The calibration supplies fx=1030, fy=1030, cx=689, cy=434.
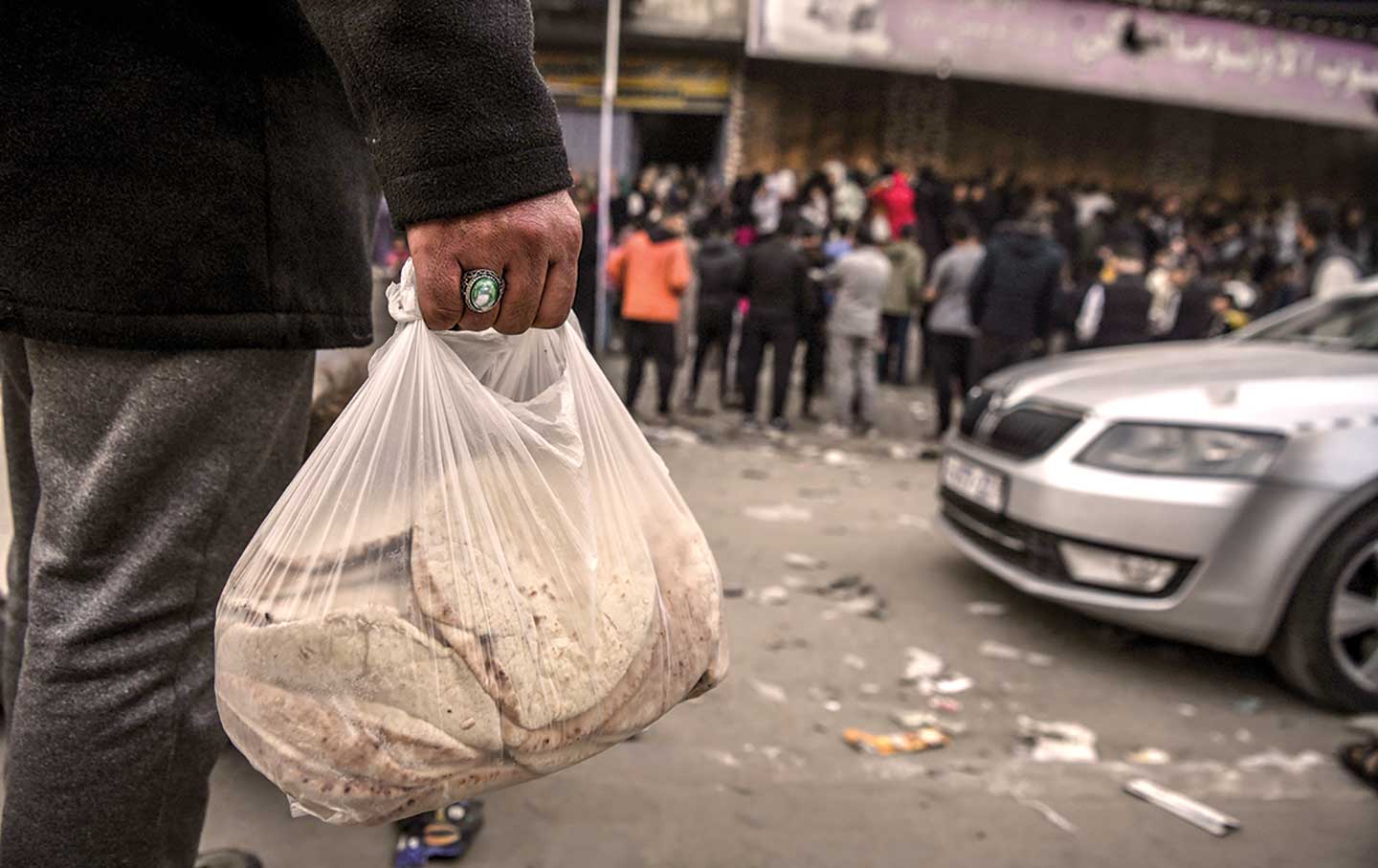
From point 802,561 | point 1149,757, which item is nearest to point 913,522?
point 802,561

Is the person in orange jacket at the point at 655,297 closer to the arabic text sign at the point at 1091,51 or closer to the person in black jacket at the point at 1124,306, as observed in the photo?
the person in black jacket at the point at 1124,306

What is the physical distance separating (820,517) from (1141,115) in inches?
595

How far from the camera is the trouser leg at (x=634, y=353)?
8797 millimetres

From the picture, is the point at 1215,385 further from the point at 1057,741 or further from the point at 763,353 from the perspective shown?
the point at 763,353

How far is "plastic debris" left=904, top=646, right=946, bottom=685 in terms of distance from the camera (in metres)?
Result: 3.49

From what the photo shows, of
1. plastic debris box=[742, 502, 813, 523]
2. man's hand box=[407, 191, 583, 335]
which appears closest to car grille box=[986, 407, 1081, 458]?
plastic debris box=[742, 502, 813, 523]

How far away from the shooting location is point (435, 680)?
1178 millimetres

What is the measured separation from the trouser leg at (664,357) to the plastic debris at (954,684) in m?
5.55

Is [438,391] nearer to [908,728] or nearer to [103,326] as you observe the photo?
[103,326]

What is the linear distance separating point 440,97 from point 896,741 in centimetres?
237

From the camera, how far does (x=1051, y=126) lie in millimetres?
17266

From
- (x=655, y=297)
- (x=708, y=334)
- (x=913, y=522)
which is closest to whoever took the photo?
(x=913, y=522)

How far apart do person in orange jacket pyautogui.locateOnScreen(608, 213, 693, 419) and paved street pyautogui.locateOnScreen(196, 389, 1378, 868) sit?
4.46 meters

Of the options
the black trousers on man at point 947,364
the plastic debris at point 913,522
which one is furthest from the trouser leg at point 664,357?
the plastic debris at point 913,522
